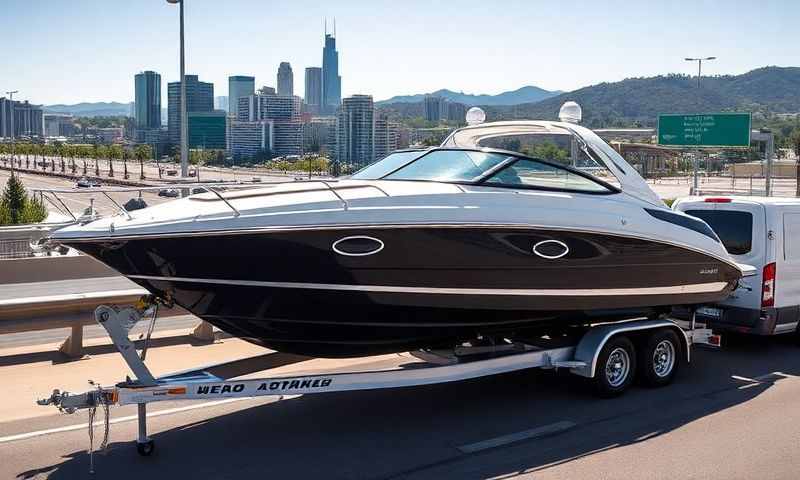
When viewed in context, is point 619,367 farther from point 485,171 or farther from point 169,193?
point 169,193

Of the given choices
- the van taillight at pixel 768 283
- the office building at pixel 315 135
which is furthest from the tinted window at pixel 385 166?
the office building at pixel 315 135

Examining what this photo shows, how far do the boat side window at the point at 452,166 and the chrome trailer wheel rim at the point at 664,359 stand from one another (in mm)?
2592

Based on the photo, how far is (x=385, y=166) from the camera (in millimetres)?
8242

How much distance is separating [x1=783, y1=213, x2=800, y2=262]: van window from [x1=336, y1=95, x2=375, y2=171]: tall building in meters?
40.6

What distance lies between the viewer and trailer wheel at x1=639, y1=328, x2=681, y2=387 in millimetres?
8461

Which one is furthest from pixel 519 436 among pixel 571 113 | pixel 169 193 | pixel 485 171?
pixel 571 113

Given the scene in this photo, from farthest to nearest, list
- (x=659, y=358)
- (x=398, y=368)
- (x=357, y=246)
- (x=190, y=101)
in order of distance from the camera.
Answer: (x=190, y=101) → (x=659, y=358) → (x=398, y=368) → (x=357, y=246)

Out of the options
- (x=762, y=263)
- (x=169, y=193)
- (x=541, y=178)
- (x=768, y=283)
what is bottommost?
(x=768, y=283)

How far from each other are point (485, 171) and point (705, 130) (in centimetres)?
3755

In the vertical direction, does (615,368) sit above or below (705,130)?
below

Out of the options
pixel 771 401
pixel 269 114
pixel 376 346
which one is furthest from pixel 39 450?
pixel 269 114

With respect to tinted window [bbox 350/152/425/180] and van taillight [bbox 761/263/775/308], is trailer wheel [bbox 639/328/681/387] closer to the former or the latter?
van taillight [bbox 761/263/775/308]

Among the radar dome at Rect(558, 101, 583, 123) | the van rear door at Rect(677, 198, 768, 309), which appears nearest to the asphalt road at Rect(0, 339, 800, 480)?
the van rear door at Rect(677, 198, 768, 309)

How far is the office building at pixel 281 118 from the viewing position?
13262 centimetres
